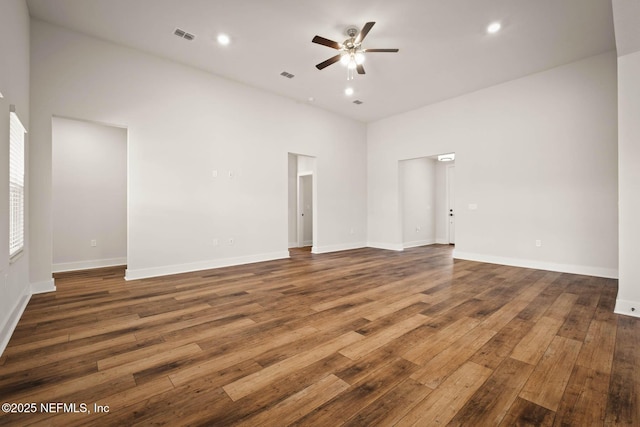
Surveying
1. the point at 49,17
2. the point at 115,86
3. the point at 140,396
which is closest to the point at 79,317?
the point at 140,396

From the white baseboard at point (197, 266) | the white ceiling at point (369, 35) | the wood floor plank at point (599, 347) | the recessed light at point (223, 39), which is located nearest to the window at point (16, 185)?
the white baseboard at point (197, 266)

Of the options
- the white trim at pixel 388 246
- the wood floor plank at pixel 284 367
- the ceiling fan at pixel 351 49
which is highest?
the ceiling fan at pixel 351 49

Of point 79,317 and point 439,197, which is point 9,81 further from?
point 439,197

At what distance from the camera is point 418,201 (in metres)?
8.46

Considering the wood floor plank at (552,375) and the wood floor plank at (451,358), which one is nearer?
the wood floor plank at (552,375)

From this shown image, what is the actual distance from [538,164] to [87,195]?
833 cm

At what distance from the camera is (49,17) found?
3.61 meters

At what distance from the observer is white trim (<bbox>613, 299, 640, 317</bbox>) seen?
109 inches

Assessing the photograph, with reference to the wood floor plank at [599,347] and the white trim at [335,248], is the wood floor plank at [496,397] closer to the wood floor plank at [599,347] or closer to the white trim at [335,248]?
the wood floor plank at [599,347]

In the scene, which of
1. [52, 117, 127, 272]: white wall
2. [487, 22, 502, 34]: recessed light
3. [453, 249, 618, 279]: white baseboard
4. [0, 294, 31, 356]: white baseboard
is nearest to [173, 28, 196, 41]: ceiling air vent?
[52, 117, 127, 272]: white wall

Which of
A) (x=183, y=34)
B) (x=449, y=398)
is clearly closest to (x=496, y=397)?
(x=449, y=398)

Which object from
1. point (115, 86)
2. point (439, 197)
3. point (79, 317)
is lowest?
point (79, 317)

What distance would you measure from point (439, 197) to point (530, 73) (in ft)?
14.7

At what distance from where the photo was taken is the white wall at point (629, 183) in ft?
9.11
